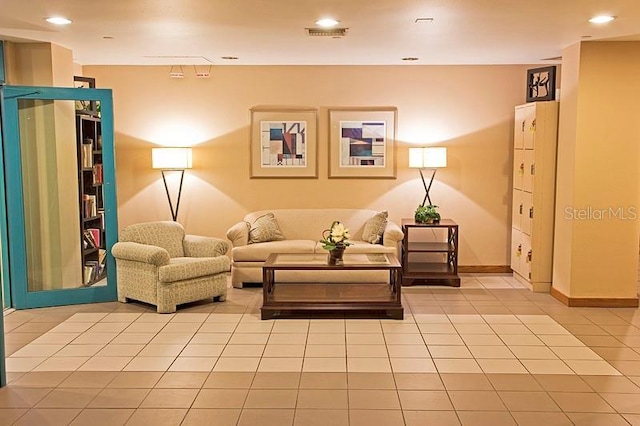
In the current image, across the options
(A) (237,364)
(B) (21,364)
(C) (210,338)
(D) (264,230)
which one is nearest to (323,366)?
(A) (237,364)

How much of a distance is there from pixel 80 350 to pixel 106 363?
40 centimetres

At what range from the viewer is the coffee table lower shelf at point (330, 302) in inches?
212

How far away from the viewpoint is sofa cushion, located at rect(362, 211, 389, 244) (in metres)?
6.61

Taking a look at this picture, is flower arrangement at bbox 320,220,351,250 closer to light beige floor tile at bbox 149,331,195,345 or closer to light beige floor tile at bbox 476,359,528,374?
light beige floor tile at bbox 149,331,195,345

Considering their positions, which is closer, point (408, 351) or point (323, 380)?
point (323, 380)

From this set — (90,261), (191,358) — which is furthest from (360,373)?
(90,261)

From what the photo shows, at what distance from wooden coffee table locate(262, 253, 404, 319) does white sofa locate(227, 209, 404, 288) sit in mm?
237

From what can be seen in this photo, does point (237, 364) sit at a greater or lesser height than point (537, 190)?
lesser

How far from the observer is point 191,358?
4383 millimetres

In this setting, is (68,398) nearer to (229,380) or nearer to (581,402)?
(229,380)

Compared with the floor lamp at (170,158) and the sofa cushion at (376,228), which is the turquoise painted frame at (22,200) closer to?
the floor lamp at (170,158)

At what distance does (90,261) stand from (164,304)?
1126 millimetres

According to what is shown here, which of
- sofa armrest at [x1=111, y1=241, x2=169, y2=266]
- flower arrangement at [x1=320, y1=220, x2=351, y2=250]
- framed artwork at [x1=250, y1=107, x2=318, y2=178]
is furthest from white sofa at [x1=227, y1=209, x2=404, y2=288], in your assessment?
sofa armrest at [x1=111, y1=241, x2=169, y2=266]

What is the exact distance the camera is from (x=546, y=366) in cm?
422
